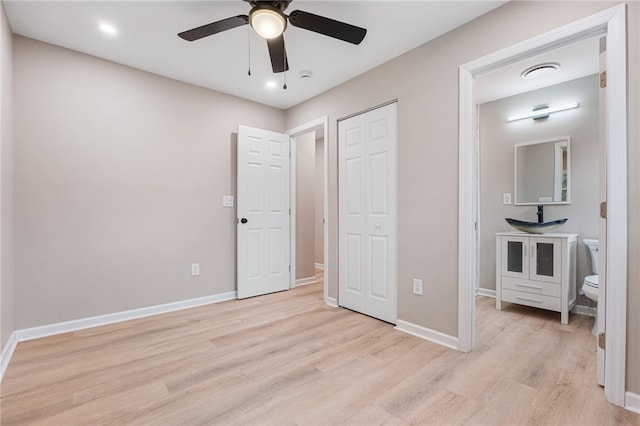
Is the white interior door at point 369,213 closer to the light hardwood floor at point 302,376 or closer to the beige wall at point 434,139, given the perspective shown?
the beige wall at point 434,139

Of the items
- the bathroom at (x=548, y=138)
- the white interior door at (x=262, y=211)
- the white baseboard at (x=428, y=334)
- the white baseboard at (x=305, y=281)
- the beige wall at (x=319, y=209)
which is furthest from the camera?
the beige wall at (x=319, y=209)

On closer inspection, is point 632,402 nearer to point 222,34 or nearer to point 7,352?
point 222,34

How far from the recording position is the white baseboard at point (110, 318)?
247 cm

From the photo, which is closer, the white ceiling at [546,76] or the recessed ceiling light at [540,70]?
the white ceiling at [546,76]

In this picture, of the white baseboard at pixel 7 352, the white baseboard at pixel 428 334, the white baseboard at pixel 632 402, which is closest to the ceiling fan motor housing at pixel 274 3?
the white baseboard at pixel 428 334

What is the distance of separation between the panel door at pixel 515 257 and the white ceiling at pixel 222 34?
221cm

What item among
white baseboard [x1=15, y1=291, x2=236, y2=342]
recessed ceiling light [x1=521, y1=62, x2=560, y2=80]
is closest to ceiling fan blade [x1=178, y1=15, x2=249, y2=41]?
white baseboard [x1=15, y1=291, x2=236, y2=342]

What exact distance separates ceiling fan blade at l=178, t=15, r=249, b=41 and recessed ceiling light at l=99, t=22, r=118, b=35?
0.89 metres

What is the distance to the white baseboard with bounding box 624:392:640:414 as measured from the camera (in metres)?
1.53

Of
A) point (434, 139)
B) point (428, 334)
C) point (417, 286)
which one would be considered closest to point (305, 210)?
point (417, 286)

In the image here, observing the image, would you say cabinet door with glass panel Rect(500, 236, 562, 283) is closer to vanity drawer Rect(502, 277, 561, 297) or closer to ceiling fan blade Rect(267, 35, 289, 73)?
vanity drawer Rect(502, 277, 561, 297)

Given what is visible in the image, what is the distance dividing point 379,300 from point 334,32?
7.61 feet

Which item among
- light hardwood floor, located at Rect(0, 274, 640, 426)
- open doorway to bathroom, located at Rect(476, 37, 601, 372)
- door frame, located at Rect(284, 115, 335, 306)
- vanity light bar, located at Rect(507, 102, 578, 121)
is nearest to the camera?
light hardwood floor, located at Rect(0, 274, 640, 426)

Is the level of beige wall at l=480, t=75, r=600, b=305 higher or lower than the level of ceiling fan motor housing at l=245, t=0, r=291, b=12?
lower
